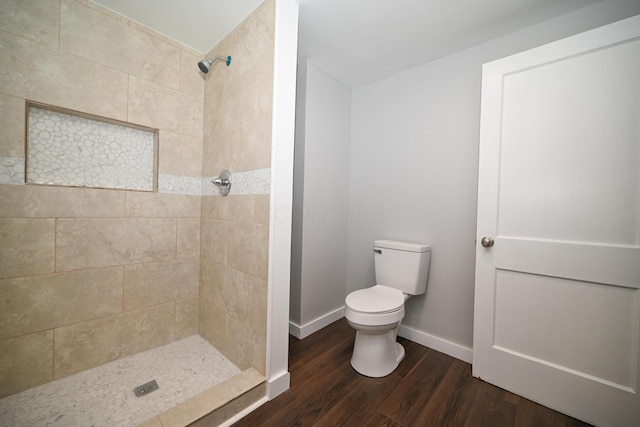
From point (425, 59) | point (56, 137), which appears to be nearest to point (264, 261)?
point (56, 137)

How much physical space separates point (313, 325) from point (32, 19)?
2.56m

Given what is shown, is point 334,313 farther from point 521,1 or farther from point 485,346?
point 521,1

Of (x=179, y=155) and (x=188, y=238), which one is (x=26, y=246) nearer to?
(x=188, y=238)

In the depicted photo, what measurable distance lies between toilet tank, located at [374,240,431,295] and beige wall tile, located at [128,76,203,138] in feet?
5.69

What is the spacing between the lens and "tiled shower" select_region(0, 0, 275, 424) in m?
1.27

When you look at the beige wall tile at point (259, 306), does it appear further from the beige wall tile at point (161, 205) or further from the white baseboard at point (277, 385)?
the beige wall tile at point (161, 205)

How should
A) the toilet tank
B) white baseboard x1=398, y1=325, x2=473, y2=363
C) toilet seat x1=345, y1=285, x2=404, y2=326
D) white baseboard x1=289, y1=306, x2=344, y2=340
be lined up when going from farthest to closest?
white baseboard x1=289, y1=306, x2=344, y2=340, the toilet tank, white baseboard x1=398, y1=325, x2=473, y2=363, toilet seat x1=345, y1=285, x2=404, y2=326

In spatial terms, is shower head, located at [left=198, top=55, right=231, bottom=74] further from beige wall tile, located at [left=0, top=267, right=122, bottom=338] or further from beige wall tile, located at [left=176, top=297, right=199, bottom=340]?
beige wall tile, located at [left=176, top=297, right=199, bottom=340]

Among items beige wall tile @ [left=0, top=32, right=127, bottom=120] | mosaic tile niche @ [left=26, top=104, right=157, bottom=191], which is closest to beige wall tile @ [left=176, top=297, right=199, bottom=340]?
mosaic tile niche @ [left=26, top=104, right=157, bottom=191]

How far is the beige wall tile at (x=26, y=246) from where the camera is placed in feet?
4.06

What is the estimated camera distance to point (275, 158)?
1320 mm

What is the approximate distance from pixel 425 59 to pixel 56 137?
2507 millimetres

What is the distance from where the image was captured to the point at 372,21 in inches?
60.8

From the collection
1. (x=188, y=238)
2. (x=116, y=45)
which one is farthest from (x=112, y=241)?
(x=116, y=45)
